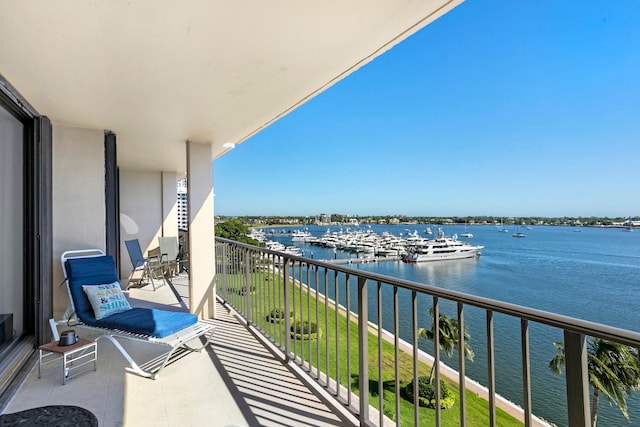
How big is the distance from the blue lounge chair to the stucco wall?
0.21m

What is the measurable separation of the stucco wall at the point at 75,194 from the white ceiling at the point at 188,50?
1.09 feet

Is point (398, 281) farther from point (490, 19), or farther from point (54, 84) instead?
point (490, 19)

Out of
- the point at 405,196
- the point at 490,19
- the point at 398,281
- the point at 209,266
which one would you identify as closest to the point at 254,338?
the point at 209,266

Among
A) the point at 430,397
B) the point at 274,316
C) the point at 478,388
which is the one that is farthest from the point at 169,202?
the point at 430,397

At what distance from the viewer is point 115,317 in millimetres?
3076

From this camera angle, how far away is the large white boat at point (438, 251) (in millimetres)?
21297

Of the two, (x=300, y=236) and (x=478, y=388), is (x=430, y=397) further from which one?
(x=300, y=236)

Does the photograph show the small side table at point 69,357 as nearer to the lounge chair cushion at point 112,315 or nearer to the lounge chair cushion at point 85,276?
the lounge chair cushion at point 112,315

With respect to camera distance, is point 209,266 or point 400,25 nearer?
point 400,25

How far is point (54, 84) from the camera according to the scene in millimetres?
2686

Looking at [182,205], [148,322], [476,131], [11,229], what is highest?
[476,131]

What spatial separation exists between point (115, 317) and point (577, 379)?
3399mm

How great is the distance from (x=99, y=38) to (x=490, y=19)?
46.9ft

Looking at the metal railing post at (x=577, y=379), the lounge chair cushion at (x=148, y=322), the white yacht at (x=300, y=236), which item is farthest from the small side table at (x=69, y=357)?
the white yacht at (x=300, y=236)
